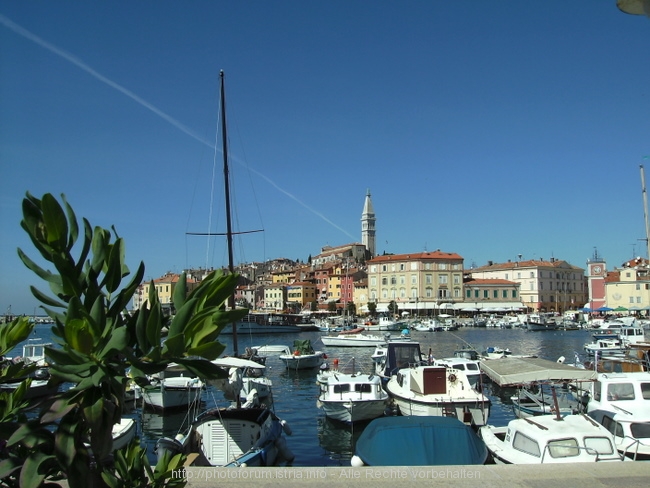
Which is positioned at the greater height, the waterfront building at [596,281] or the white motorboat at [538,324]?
the waterfront building at [596,281]

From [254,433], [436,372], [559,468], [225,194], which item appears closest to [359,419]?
[436,372]

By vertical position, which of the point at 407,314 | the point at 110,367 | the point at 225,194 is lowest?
the point at 407,314

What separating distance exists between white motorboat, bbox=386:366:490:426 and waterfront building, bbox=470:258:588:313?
110 metres

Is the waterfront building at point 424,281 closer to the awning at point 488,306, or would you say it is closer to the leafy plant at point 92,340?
the awning at point 488,306

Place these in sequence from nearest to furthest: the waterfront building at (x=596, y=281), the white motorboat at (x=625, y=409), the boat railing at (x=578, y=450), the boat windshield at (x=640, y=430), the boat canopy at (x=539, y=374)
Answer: the boat railing at (x=578, y=450), the white motorboat at (x=625, y=409), the boat windshield at (x=640, y=430), the boat canopy at (x=539, y=374), the waterfront building at (x=596, y=281)

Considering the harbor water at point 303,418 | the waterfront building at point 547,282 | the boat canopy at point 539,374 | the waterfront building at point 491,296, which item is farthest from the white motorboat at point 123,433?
the waterfront building at point 547,282

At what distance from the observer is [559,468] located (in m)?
7.57

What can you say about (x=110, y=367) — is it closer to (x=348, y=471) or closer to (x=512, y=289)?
(x=348, y=471)

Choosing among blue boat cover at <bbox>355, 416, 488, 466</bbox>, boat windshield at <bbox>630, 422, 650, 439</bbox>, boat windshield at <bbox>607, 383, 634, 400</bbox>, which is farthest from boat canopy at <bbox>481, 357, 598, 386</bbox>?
blue boat cover at <bbox>355, 416, 488, 466</bbox>

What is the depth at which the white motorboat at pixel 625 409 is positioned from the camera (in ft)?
41.5

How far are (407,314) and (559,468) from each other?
10926 centimetres

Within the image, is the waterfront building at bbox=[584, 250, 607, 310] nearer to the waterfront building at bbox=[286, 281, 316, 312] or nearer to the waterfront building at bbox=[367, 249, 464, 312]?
the waterfront building at bbox=[367, 249, 464, 312]

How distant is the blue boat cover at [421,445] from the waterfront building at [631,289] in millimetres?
96483

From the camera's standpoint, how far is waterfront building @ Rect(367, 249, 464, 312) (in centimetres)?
11788
